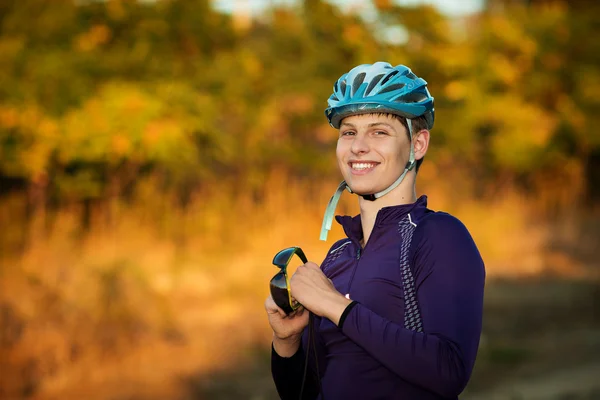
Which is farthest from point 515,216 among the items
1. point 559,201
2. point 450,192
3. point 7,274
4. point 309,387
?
point 309,387

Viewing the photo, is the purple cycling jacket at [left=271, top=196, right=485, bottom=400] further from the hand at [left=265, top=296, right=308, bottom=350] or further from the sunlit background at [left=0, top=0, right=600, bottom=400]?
the sunlit background at [left=0, top=0, right=600, bottom=400]

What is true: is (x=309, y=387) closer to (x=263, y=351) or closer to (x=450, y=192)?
(x=263, y=351)

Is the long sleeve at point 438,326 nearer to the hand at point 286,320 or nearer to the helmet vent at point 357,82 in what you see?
the hand at point 286,320

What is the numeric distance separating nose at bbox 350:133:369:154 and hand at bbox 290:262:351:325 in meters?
0.38

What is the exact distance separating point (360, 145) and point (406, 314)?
523 millimetres

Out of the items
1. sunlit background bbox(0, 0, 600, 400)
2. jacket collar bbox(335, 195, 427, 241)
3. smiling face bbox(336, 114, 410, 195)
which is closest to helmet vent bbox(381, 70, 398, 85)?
smiling face bbox(336, 114, 410, 195)

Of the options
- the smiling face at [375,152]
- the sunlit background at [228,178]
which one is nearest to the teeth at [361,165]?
the smiling face at [375,152]

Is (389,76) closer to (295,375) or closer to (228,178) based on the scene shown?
(295,375)

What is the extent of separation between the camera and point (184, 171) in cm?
1338

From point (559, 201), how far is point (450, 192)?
3727 mm

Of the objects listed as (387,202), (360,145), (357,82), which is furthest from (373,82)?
(387,202)

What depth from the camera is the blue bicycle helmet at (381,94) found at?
221cm

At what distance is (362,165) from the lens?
2.27 m

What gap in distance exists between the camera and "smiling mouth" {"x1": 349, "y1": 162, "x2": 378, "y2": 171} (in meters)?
2.25
